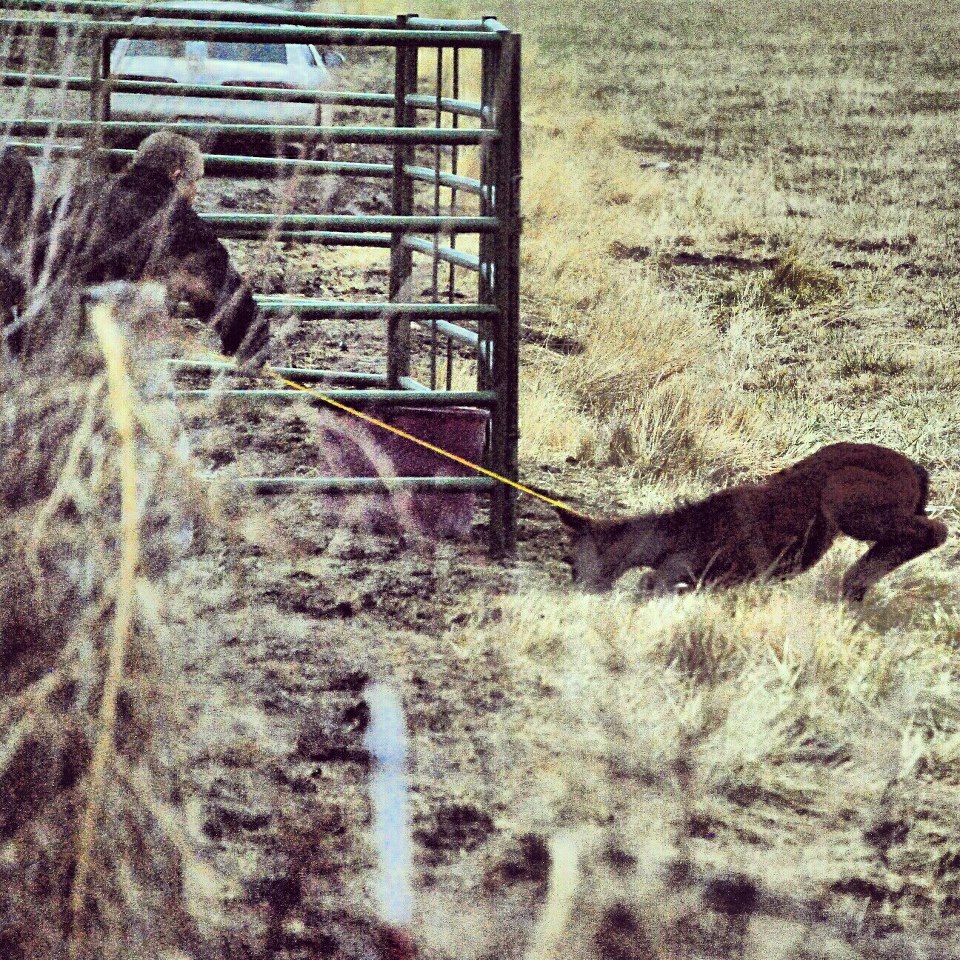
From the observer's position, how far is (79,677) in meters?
2.29

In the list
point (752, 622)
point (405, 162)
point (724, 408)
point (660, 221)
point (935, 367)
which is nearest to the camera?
point (752, 622)

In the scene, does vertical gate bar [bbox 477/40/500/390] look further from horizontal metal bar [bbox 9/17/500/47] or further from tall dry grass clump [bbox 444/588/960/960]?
tall dry grass clump [bbox 444/588/960/960]

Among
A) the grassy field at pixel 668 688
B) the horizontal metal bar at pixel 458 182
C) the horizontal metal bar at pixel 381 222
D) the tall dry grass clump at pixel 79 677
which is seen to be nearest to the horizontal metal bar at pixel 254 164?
the horizontal metal bar at pixel 381 222

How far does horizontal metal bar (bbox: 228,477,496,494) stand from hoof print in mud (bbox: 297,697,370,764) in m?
0.85

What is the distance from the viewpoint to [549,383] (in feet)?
20.4

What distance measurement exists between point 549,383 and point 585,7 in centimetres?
2898

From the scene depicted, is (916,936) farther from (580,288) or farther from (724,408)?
(580,288)

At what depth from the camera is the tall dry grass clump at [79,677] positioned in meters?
Result: 2.26

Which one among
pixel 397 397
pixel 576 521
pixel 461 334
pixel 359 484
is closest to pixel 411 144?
pixel 461 334

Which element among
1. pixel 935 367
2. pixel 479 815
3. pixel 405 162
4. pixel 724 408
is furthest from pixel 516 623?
pixel 935 367

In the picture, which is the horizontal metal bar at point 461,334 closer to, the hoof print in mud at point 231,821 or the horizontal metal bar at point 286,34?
the horizontal metal bar at point 286,34

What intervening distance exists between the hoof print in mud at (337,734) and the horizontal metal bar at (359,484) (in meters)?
0.85

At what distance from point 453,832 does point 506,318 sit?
183 cm

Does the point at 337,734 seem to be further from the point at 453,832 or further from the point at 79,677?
the point at 79,677
